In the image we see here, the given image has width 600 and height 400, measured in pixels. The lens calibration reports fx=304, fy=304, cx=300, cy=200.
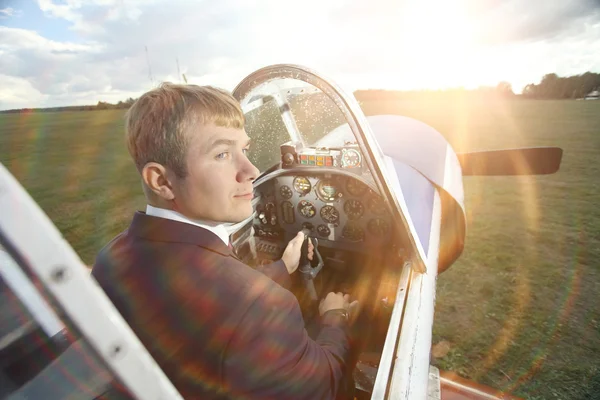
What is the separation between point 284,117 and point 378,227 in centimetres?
130

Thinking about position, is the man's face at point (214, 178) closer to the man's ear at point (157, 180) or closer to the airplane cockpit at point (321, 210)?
the man's ear at point (157, 180)

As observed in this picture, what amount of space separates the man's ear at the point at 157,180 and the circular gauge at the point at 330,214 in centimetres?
202

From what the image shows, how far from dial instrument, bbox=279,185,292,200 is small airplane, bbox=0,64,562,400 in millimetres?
17

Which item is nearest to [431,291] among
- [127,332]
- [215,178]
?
[215,178]

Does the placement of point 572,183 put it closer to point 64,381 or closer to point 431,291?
point 431,291

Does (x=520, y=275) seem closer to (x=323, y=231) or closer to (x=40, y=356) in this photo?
(x=323, y=231)

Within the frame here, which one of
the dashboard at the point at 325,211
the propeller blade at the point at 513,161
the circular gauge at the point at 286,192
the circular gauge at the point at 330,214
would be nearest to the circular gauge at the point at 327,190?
the dashboard at the point at 325,211

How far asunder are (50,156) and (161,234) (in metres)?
22.8

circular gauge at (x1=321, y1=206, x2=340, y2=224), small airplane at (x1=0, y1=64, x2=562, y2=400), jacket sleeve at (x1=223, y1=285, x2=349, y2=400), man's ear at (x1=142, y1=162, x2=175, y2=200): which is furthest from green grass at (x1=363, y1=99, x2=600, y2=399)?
man's ear at (x1=142, y1=162, x2=175, y2=200)

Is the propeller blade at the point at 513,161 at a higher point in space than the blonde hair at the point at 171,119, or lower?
lower

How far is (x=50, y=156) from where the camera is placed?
18.3m

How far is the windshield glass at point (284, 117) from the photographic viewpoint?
1.86 meters

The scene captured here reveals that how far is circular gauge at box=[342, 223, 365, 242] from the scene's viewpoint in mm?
2893

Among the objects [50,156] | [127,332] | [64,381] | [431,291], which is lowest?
[50,156]
